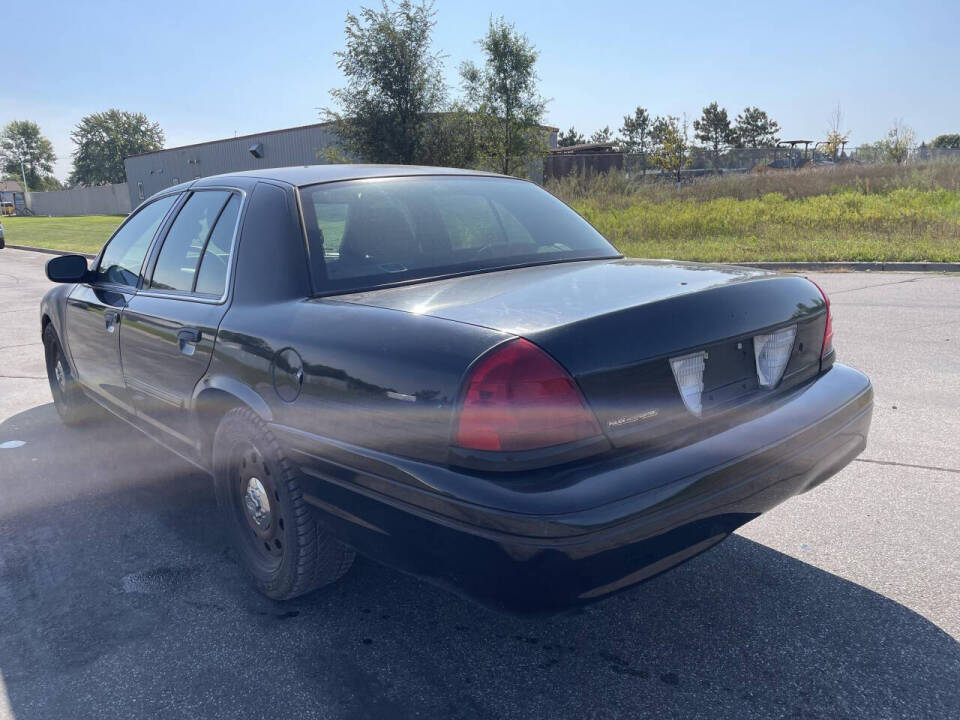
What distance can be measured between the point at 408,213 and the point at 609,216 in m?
17.9

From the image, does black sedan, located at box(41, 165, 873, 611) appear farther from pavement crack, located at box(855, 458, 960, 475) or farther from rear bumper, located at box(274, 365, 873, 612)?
pavement crack, located at box(855, 458, 960, 475)

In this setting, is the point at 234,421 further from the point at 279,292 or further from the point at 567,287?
the point at 567,287

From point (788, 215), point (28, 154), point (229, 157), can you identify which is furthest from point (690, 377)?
point (28, 154)

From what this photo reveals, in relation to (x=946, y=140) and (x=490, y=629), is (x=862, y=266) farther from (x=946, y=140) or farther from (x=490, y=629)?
(x=946, y=140)

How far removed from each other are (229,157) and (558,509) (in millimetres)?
43524

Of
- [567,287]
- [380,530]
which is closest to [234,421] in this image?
[380,530]

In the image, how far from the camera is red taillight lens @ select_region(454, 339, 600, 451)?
200 cm

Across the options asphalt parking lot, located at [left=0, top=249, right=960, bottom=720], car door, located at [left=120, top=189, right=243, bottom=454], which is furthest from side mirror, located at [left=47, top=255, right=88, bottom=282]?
asphalt parking lot, located at [left=0, top=249, right=960, bottom=720]

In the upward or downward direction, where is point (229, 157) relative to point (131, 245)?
upward

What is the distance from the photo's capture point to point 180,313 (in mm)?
3264

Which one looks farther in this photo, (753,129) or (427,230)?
(753,129)

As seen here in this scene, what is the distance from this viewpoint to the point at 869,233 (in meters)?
16.0

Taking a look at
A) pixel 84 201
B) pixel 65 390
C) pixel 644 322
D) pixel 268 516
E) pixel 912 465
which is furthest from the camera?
pixel 84 201

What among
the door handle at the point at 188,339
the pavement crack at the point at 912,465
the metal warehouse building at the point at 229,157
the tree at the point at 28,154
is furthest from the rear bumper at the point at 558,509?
the tree at the point at 28,154
